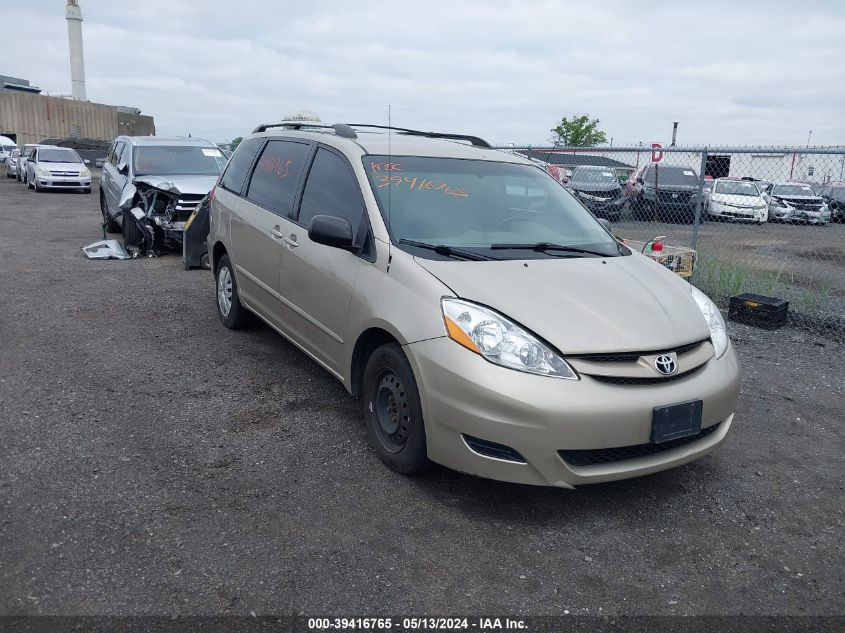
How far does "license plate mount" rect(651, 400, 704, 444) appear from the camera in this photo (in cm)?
313

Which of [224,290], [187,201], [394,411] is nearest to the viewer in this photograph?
[394,411]

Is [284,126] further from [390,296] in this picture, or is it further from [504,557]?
[504,557]

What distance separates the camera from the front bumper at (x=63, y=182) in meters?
22.2

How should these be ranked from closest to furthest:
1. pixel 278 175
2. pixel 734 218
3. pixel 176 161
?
1. pixel 278 175
2. pixel 734 218
3. pixel 176 161

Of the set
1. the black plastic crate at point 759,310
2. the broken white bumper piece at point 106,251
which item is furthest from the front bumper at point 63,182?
the black plastic crate at point 759,310

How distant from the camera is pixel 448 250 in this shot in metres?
3.76

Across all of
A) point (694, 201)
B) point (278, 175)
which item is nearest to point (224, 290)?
point (278, 175)

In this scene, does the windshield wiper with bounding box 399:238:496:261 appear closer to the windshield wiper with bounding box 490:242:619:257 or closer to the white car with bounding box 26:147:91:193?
the windshield wiper with bounding box 490:242:619:257

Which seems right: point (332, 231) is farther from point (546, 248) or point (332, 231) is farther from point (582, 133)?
point (582, 133)

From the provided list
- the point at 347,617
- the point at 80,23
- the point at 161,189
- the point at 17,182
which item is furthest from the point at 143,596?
the point at 80,23

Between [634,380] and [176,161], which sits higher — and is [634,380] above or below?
below

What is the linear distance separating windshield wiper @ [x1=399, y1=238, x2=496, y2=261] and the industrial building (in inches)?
1821

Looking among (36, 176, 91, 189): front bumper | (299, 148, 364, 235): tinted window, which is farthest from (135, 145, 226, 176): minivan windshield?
(36, 176, 91, 189): front bumper

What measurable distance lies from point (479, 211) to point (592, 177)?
26.1ft
